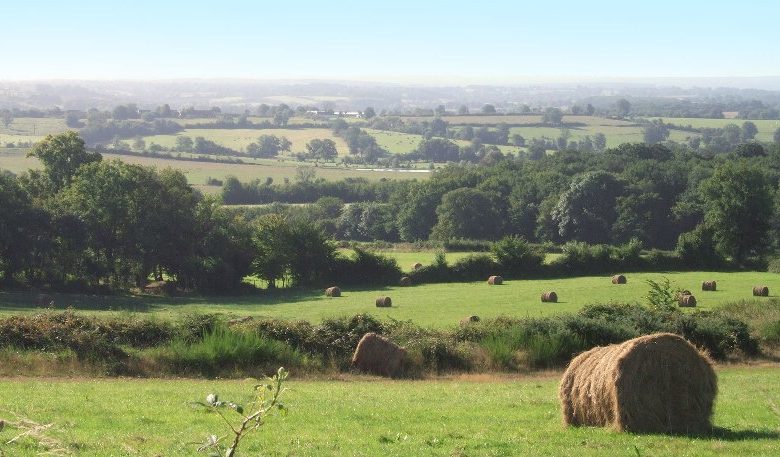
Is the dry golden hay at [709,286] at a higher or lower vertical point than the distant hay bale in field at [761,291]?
lower

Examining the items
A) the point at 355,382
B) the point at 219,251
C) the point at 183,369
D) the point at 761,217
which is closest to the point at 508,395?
the point at 355,382

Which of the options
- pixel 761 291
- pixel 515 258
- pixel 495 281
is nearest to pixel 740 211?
pixel 515 258

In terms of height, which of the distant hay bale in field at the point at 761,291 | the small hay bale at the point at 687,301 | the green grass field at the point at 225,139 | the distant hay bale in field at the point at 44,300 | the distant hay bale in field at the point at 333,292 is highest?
→ the small hay bale at the point at 687,301

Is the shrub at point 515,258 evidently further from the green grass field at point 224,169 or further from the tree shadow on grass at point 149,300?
the green grass field at point 224,169

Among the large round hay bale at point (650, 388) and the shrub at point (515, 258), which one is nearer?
the large round hay bale at point (650, 388)

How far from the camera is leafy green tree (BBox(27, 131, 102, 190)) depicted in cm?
7350

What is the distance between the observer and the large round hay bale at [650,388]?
14.8 metres

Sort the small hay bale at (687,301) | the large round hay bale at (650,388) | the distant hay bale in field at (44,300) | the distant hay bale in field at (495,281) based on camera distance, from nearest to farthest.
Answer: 1. the large round hay bale at (650,388)
2. the small hay bale at (687,301)
3. the distant hay bale in field at (44,300)
4. the distant hay bale in field at (495,281)

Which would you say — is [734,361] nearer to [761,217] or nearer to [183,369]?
[183,369]

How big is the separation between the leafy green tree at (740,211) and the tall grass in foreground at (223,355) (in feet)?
185

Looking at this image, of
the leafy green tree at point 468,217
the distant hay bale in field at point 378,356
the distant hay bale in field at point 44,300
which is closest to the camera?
the distant hay bale in field at point 378,356

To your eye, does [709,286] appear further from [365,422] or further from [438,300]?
[365,422]

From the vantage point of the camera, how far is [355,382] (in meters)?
25.3

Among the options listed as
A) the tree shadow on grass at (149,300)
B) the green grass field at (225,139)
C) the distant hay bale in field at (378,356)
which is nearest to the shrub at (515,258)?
the tree shadow on grass at (149,300)
